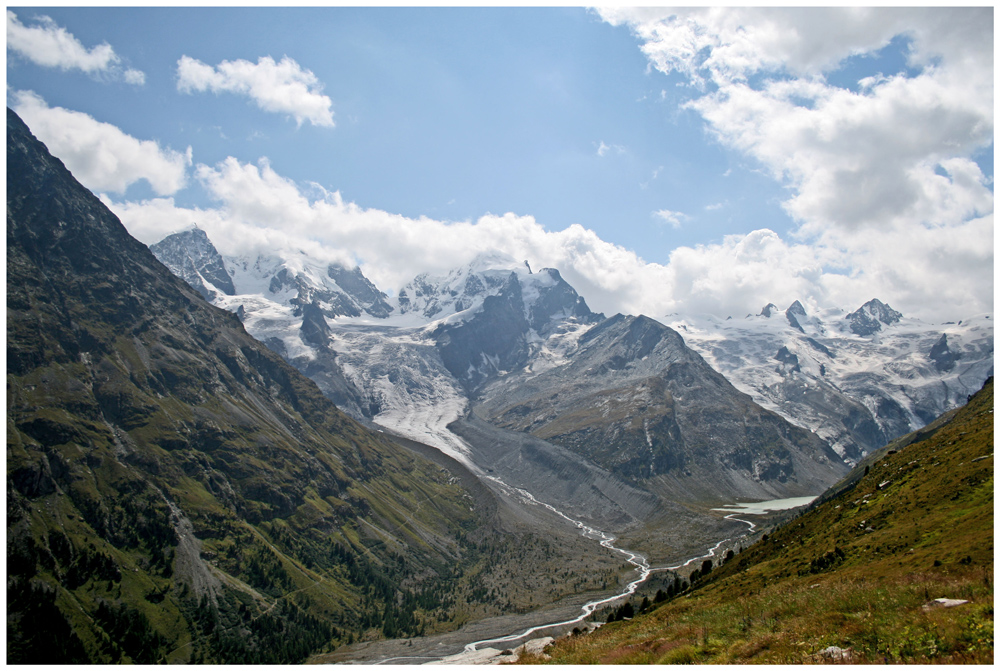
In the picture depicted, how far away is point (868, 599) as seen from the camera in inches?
1261

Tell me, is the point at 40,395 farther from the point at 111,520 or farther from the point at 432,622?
the point at 432,622

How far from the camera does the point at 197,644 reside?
148500 millimetres

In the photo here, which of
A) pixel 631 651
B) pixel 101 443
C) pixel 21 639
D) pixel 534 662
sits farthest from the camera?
pixel 101 443

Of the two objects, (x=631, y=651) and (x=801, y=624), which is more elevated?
(x=801, y=624)

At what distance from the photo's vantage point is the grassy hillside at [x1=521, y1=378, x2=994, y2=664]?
2445 centimetres

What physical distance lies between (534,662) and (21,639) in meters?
142

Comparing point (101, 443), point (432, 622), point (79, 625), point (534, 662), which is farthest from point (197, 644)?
point (534, 662)

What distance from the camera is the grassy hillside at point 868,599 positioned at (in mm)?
24453

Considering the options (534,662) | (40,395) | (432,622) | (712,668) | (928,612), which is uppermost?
(40,395)

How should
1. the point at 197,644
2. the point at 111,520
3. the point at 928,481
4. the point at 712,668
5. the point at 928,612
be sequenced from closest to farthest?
the point at 712,668 < the point at 928,612 < the point at 928,481 < the point at 197,644 < the point at 111,520

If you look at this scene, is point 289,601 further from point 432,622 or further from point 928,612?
point 928,612

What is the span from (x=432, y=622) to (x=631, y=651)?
18533 cm

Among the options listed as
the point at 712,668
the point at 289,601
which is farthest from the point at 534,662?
the point at 289,601

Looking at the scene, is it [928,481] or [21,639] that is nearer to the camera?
[928,481]
